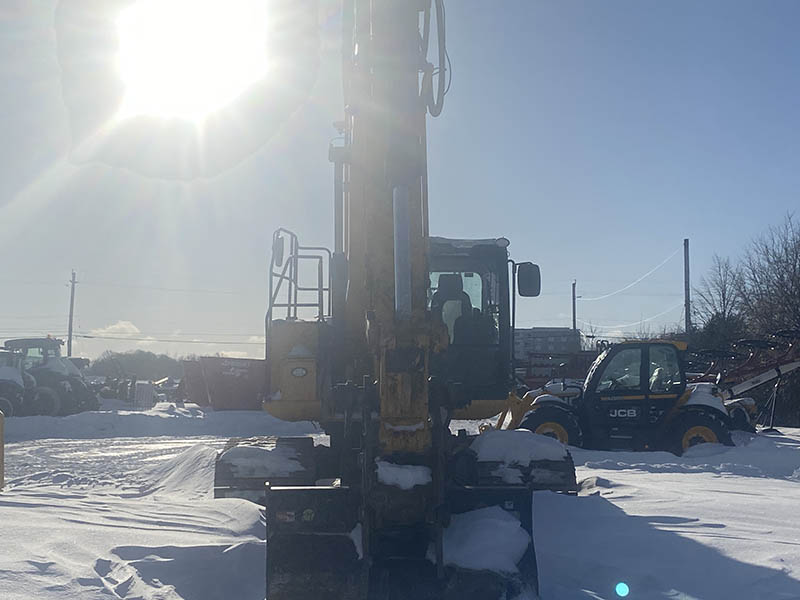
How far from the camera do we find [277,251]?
7273 millimetres

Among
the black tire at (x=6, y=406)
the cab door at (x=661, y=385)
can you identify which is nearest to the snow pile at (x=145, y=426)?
the black tire at (x=6, y=406)

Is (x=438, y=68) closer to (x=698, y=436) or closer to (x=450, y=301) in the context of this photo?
(x=450, y=301)

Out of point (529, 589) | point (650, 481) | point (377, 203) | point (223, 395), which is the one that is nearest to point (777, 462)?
point (650, 481)

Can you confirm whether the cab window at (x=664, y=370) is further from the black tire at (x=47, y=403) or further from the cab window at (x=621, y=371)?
the black tire at (x=47, y=403)

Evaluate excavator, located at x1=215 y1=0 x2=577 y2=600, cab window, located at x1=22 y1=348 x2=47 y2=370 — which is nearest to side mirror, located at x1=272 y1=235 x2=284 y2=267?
excavator, located at x1=215 y1=0 x2=577 y2=600

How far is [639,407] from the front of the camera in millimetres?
13320

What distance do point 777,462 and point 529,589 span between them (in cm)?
845

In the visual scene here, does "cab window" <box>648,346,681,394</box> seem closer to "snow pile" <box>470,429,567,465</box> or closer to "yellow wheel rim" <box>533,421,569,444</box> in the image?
"yellow wheel rim" <box>533,421,569,444</box>

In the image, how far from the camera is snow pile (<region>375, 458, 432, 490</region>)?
15.1ft

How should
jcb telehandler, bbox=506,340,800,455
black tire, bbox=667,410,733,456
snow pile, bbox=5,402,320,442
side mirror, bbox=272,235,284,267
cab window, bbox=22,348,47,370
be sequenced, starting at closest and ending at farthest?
side mirror, bbox=272,235,284,267 → black tire, bbox=667,410,733,456 → jcb telehandler, bbox=506,340,800,455 → snow pile, bbox=5,402,320,442 → cab window, bbox=22,348,47,370

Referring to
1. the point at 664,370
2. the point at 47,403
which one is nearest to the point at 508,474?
the point at 664,370

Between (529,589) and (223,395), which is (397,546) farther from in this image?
(223,395)

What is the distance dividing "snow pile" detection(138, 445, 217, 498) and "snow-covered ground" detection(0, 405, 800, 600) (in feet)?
0.19

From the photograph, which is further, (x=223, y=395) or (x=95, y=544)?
(x=223, y=395)
